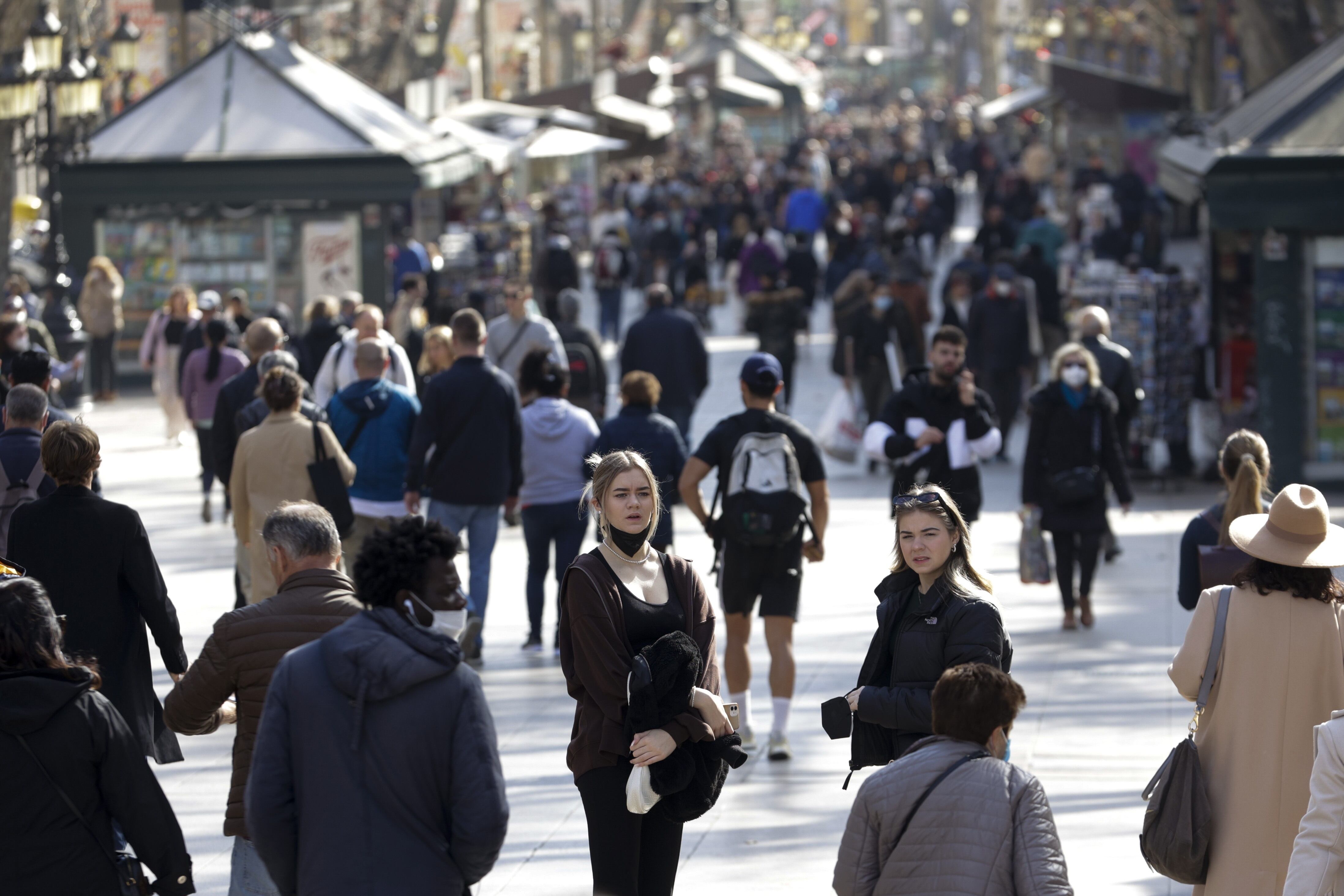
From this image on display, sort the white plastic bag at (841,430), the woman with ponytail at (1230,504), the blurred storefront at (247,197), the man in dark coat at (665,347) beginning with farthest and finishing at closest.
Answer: the blurred storefront at (247,197), the white plastic bag at (841,430), the man in dark coat at (665,347), the woman with ponytail at (1230,504)

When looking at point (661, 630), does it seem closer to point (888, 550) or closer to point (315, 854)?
point (315, 854)

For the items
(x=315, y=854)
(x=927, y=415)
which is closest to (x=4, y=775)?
(x=315, y=854)

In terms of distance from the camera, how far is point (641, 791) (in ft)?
16.7

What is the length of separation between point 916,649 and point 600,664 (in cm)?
88

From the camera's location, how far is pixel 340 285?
22438mm

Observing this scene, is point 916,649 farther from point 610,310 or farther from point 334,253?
point 610,310

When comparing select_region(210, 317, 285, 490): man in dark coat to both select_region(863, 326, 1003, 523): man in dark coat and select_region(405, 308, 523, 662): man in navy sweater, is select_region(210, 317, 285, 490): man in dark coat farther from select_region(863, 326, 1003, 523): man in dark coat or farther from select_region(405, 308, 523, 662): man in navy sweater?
select_region(863, 326, 1003, 523): man in dark coat

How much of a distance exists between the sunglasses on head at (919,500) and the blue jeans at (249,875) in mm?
2027

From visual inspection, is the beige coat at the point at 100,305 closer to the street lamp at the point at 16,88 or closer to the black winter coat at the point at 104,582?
the street lamp at the point at 16,88

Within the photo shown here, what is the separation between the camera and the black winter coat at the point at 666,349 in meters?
14.2

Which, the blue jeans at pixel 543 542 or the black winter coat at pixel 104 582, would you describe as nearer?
the black winter coat at pixel 104 582

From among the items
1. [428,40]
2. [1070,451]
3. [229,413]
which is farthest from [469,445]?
[428,40]

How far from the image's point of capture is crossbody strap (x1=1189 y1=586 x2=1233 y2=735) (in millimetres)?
5039

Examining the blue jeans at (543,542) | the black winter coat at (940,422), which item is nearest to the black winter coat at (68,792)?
the blue jeans at (543,542)
